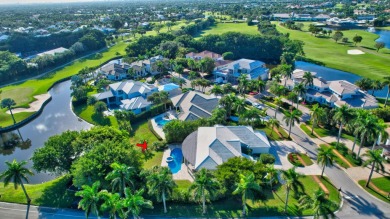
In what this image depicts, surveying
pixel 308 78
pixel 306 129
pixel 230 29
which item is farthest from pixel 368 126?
pixel 230 29

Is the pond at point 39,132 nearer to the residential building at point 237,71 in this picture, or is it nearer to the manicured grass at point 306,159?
the manicured grass at point 306,159

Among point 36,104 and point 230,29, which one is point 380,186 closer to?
point 36,104

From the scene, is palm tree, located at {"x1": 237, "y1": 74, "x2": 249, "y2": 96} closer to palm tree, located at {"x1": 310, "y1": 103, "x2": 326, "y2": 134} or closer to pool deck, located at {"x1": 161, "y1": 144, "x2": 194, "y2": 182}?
palm tree, located at {"x1": 310, "y1": 103, "x2": 326, "y2": 134}

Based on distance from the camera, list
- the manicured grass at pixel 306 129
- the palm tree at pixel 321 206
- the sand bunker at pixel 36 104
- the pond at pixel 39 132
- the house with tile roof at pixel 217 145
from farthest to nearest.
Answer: the sand bunker at pixel 36 104 < the pond at pixel 39 132 < the manicured grass at pixel 306 129 < the house with tile roof at pixel 217 145 < the palm tree at pixel 321 206

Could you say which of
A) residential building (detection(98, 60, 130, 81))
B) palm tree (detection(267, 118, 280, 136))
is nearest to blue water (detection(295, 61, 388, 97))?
palm tree (detection(267, 118, 280, 136))

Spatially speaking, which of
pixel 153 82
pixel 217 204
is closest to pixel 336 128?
pixel 217 204

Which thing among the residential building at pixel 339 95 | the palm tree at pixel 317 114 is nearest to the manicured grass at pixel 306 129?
the palm tree at pixel 317 114

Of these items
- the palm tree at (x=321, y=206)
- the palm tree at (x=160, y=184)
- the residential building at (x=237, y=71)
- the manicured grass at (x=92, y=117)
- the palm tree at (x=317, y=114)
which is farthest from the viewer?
the residential building at (x=237, y=71)
